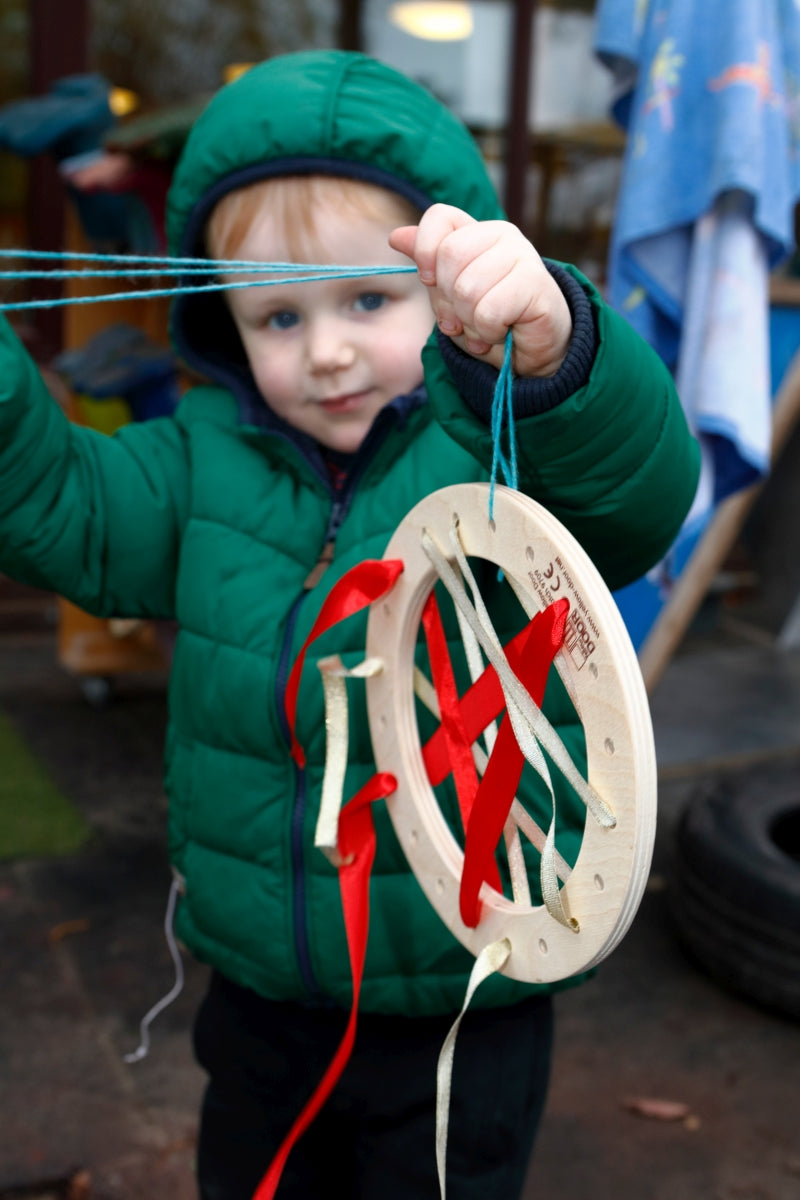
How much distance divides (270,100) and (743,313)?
1.29 m

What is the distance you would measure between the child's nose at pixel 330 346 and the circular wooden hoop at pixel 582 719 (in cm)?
27

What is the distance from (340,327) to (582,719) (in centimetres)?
62

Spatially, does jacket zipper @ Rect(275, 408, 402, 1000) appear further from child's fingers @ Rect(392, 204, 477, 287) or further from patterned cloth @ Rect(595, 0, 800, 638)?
patterned cloth @ Rect(595, 0, 800, 638)

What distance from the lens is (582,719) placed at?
90cm

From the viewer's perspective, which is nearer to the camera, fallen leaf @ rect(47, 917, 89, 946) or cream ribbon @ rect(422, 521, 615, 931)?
cream ribbon @ rect(422, 521, 615, 931)

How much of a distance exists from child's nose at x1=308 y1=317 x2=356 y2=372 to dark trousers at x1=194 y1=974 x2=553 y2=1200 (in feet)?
2.48

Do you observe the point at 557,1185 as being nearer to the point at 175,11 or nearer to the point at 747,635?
the point at 747,635

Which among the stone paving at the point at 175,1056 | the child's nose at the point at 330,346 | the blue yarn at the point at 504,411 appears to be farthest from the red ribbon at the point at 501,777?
the stone paving at the point at 175,1056

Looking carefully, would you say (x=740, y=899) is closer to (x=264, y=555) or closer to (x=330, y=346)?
(x=264, y=555)

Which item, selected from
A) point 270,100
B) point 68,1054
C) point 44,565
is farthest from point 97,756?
point 270,100

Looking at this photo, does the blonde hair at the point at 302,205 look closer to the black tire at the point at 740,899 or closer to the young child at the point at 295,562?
the young child at the point at 295,562

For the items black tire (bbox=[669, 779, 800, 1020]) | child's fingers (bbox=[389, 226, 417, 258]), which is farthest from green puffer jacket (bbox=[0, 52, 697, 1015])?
black tire (bbox=[669, 779, 800, 1020])

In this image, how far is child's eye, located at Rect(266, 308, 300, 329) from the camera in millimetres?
1379

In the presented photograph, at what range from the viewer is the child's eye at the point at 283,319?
4.52 feet
